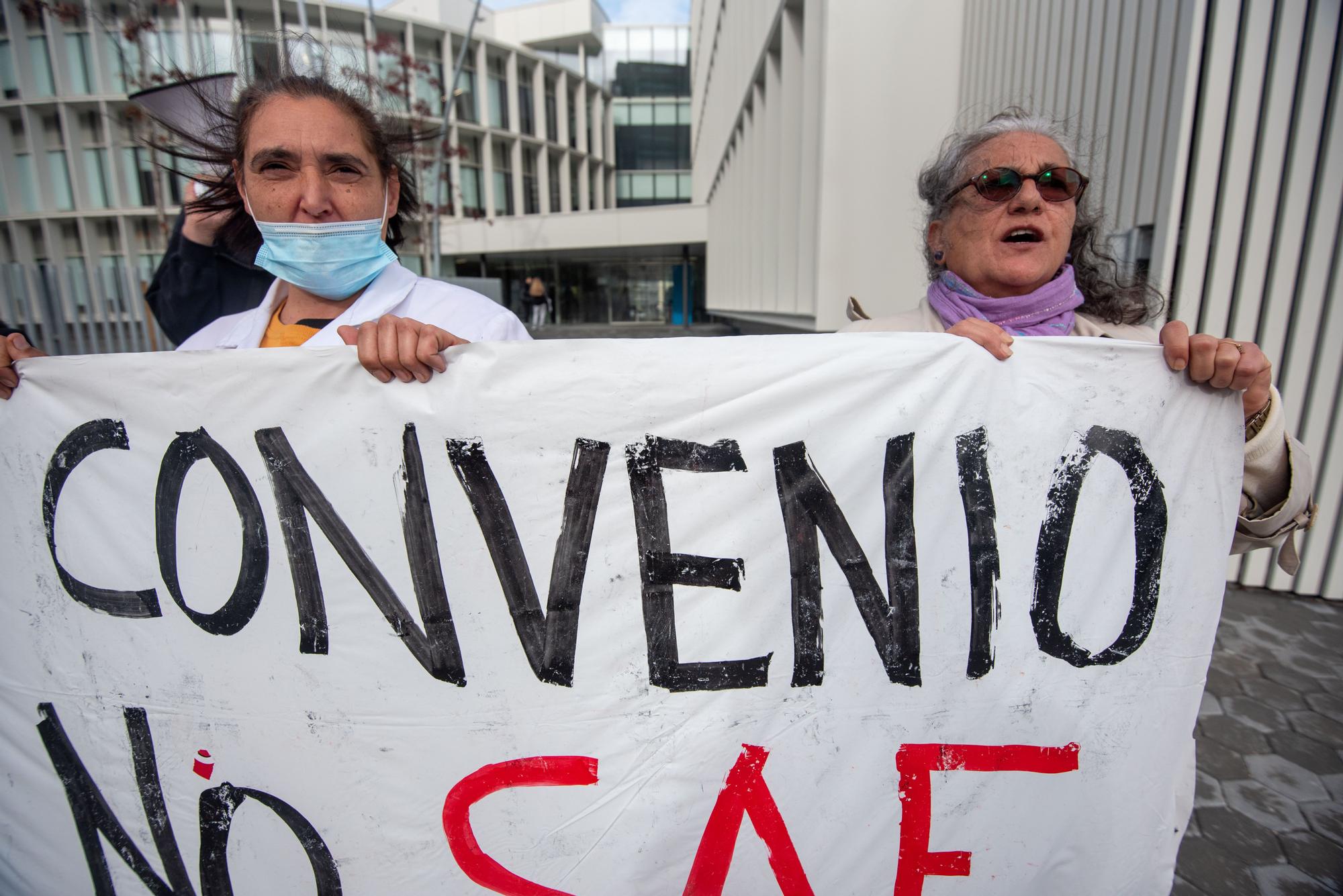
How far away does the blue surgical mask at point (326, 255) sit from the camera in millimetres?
1550

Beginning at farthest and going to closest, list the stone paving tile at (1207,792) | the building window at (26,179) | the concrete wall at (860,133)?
the building window at (26,179), the concrete wall at (860,133), the stone paving tile at (1207,792)

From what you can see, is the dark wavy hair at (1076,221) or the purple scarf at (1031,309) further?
the dark wavy hair at (1076,221)

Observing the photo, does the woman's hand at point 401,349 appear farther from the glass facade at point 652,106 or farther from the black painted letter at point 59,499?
the glass facade at point 652,106

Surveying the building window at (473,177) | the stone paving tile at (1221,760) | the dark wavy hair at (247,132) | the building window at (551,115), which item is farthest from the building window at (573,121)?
the stone paving tile at (1221,760)

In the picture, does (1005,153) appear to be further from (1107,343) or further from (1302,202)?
(1302,202)

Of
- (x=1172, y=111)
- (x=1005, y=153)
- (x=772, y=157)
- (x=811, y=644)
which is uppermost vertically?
(x=772, y=157)

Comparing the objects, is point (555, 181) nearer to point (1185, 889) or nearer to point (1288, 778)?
point (1288, 778)

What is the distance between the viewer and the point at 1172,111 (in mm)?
3020

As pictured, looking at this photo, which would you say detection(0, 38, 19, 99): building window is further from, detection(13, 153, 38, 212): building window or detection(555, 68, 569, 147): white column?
detection(555, 68, 569, 147): white column

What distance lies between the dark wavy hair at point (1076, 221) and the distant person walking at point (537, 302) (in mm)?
21554

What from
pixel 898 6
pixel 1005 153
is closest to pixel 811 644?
pixel 1005 153

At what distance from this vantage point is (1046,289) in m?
1.56

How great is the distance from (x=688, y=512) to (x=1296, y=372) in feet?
11.5

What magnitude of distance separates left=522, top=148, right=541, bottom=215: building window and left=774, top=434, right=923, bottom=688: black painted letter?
113ft
